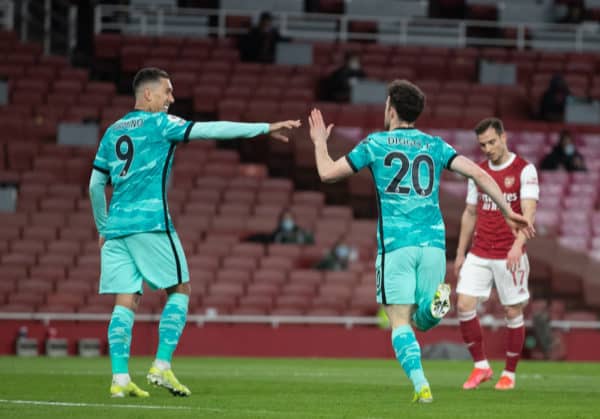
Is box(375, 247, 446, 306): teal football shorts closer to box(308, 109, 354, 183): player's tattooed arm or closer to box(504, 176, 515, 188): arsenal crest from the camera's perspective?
box(308, 109, 354, 183): player's tattooed arm

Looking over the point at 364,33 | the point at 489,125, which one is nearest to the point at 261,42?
the point at 364,33

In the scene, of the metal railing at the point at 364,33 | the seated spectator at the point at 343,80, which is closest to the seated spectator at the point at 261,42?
the metal railing at the point at 364,33

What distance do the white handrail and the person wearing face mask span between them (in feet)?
6.82

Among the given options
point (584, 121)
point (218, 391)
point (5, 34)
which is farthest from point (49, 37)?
point (218, 391)

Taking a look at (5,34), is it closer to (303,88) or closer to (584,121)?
(303,88)

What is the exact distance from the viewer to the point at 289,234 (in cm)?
2217

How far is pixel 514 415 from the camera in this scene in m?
7.63

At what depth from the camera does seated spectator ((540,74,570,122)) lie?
87.7 feet

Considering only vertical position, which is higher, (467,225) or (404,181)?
(404,181)

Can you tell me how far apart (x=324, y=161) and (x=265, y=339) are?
1194cm

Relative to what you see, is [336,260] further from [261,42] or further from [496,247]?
[496,247]

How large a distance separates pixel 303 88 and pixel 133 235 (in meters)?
18.1

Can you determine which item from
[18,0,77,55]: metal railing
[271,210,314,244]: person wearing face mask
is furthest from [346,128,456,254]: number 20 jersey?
[18,0,77,55]: metal railing

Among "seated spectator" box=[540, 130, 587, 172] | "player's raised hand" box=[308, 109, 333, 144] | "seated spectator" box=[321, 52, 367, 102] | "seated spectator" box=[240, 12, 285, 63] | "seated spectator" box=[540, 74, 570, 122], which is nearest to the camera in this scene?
"player's raised hand" box=[308, 109, 333, 144]
